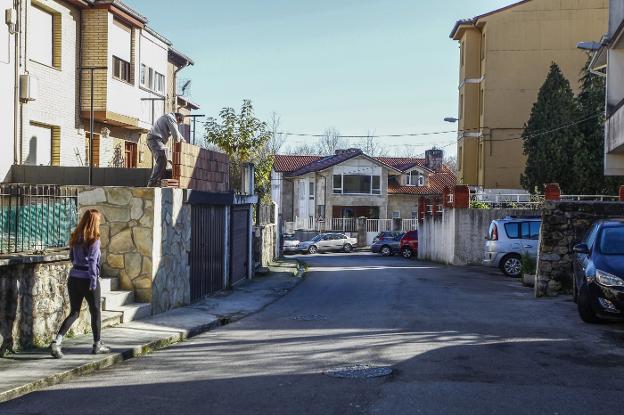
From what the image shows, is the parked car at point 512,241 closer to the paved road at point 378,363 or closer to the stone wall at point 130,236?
the paved road at point 378,363

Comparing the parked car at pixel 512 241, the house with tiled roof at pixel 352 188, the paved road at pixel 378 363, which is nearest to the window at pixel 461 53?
the house with tiled roof at pixel 352 188

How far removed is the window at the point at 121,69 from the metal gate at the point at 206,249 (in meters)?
5.83

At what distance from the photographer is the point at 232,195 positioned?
59.5 feet

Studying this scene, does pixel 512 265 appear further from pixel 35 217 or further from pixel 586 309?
pixel 35 217

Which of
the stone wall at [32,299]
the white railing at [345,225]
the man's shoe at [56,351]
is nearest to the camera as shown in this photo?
the man's shoe at [56,351]

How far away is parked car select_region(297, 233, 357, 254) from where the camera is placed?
Answer: 5338 centimetres

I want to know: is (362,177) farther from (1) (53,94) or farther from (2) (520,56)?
(1) (53,94)

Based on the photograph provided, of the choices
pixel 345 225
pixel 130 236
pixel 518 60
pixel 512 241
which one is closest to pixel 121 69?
pixel 130 236

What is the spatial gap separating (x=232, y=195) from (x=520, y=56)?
3078cm

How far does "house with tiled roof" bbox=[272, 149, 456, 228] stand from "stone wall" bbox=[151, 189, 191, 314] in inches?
1876

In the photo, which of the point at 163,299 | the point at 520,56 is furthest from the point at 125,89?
the point at 520,56

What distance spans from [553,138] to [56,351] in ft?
106

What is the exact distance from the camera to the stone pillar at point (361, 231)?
61.0 metres

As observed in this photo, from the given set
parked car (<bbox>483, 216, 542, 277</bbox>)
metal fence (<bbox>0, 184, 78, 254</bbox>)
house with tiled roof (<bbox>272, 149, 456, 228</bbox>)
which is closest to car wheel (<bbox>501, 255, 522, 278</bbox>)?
parked car (<bbox>483, 216, 542, 277</bbox>)
